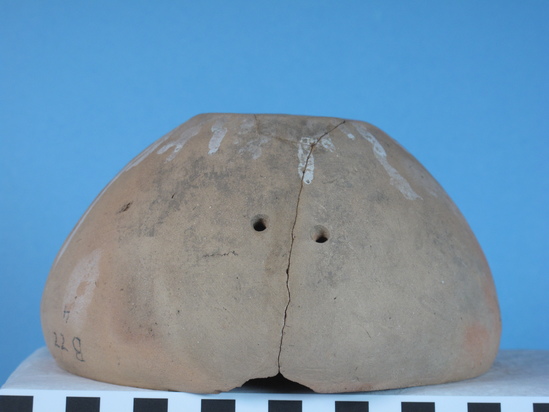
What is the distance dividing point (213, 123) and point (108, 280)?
72 cm

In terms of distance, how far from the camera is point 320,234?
3180mm

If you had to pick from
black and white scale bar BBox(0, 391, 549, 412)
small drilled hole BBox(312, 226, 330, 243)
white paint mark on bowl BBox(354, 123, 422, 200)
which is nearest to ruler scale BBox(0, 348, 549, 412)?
black and white scale bar BBox(0, 391, 549, 412)

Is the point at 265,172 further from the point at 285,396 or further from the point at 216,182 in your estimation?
the point at 285,396

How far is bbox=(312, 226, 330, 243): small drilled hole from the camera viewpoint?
10.4ft

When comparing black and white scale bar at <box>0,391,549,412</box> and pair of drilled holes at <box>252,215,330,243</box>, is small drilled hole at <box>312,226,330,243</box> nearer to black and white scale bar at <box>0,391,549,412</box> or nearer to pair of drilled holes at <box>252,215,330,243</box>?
pair of drilled holes at <box>252,215,330,243</box>

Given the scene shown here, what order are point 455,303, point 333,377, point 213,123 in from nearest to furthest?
1. point 333,377
2. point 455,303
3. point 213,123

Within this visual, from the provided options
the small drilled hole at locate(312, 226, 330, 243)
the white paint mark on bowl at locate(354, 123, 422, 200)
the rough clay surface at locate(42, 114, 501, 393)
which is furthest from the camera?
the white paint mark on bowl at locate(354, 123, 422, 200)

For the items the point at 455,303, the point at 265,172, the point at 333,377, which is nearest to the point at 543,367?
the point at 455,303

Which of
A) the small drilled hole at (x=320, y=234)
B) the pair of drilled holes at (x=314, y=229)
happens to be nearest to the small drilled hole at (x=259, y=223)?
the pair of drilled holes at (x=314, y=229)

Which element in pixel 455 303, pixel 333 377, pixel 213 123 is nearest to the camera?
pixel 333 377

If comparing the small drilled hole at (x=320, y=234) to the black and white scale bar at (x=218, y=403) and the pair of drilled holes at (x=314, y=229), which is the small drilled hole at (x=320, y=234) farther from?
the black and white scale bar at (x=218, y=403)

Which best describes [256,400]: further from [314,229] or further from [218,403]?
[314,229]

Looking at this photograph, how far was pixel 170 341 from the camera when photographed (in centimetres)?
310

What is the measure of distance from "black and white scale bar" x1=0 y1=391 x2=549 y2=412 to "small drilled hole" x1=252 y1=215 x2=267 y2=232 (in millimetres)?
561
